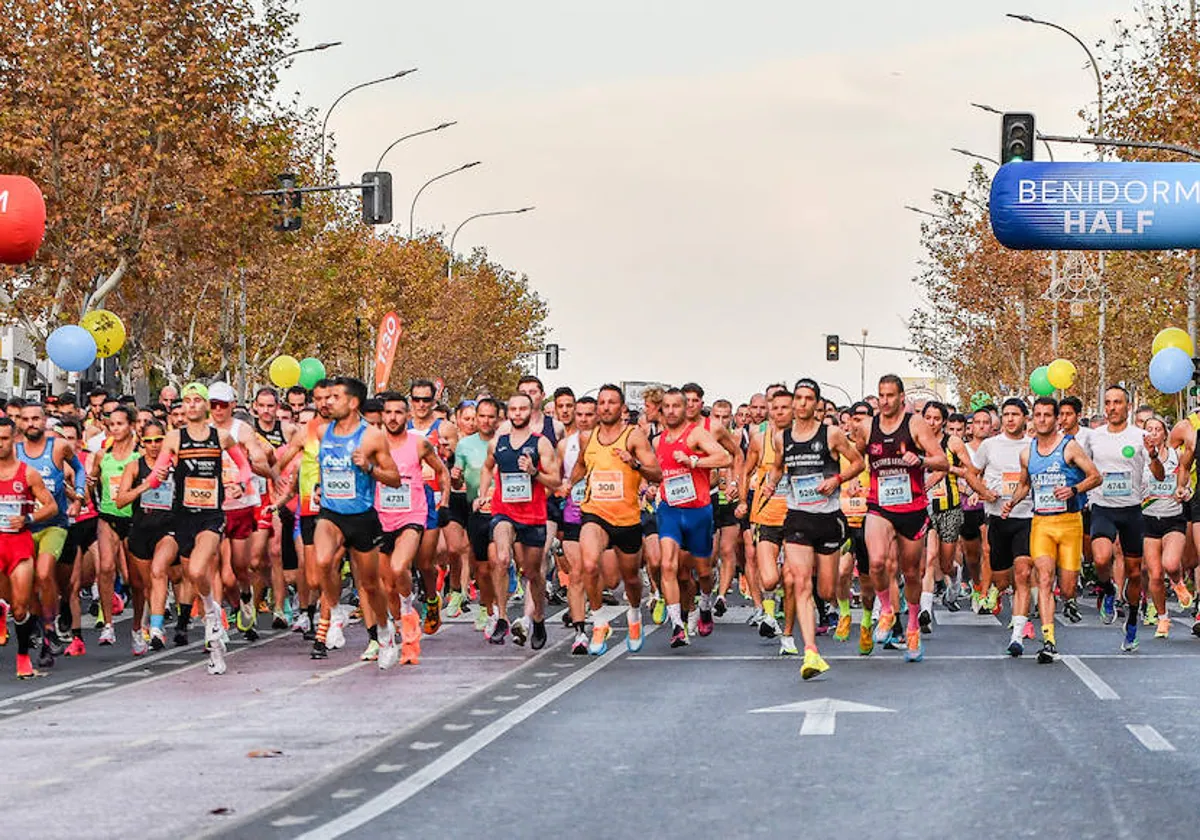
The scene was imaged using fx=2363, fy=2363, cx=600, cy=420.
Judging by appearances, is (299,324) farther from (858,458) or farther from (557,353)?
(858,458)

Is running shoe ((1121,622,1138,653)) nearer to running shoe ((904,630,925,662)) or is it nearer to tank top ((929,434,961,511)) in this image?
running shoe ((904,630,925,662))

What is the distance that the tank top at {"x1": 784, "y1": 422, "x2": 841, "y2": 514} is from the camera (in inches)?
656

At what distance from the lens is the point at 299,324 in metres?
59.4

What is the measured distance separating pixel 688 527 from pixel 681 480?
1.32 ft

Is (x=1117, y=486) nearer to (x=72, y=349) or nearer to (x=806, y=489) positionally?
(x=806, y=489)

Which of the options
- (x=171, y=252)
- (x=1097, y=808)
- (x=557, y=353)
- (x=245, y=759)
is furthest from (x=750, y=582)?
(x=557, y=353)

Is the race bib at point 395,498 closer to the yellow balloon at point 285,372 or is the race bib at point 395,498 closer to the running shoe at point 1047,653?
the running shoe at point 1047,653

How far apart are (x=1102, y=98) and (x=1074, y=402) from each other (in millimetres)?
35660

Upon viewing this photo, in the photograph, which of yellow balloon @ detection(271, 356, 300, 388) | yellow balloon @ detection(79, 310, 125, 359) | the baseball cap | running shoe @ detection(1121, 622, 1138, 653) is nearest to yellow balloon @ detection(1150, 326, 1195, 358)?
yellow balloon @ detection(271, 356, 300, 388)

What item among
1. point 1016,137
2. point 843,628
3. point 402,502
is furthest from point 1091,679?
point 1016,137

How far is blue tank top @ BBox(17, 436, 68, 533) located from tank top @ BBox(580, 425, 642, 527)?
394 centimetres

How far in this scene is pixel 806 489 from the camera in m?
16.7

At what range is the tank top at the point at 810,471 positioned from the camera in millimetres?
16672

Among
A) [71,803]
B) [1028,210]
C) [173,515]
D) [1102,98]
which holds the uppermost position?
[1102,98]
